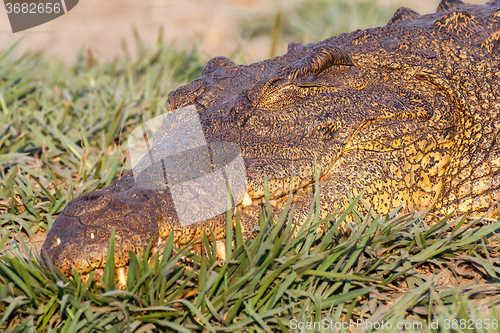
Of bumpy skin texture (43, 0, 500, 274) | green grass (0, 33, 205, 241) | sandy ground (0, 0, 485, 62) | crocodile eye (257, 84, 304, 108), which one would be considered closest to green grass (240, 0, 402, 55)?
sandy ground (0, 0, 485, 62)

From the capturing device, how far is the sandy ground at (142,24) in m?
7.02

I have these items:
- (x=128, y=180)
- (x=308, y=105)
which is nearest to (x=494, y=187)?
(x=308, y=105)

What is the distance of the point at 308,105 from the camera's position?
2174 mm

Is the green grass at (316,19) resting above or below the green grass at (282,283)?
below

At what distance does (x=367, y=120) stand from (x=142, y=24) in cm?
750

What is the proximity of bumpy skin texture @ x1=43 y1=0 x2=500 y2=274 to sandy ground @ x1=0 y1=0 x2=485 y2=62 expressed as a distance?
3591 mm

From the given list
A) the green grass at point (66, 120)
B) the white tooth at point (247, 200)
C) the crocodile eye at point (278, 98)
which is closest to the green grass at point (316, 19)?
the green grass at point (66, 120)

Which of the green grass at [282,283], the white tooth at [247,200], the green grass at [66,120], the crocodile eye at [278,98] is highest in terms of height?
the crocodile eye at [278,98]

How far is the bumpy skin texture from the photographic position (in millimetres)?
1983

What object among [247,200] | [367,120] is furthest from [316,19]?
[247,200]

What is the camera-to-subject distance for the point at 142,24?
8773mm

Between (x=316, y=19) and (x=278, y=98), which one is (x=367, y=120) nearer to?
(x=278, y=98)

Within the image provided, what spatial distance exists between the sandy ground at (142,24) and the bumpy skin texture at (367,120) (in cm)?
359

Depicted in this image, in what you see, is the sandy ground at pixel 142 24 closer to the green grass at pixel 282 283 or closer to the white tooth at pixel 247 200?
the white tooth at pixel 247 200
